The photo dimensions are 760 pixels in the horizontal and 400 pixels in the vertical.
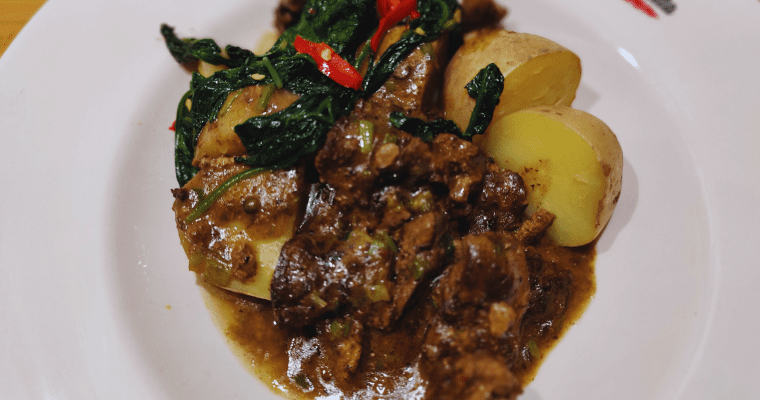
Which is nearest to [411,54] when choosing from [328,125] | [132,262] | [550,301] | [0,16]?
[328,125]

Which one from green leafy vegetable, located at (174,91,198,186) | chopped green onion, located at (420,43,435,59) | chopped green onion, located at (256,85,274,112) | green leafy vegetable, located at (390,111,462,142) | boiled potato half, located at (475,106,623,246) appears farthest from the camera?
green leafy vegetable, located at (174,91,198,186)

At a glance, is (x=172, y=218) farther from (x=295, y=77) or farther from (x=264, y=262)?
(x=295, y=77)

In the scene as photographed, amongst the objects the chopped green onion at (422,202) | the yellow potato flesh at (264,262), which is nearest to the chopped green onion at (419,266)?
the chopped green onion at (422,202)

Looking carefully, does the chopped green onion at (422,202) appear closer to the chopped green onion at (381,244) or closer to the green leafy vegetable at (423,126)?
the chopped green onion at (381,244)

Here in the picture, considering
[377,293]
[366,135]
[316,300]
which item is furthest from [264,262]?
[366,135]

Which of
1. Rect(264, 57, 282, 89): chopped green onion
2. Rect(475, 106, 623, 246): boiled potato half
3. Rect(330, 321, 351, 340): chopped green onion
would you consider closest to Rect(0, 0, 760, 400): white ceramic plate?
Rect(475, 106, 623, 246): boiled potato half

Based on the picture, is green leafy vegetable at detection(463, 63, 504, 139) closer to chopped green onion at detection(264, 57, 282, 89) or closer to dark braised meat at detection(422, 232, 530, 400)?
dark braised meat at detection(422, 232, 530, 400)
